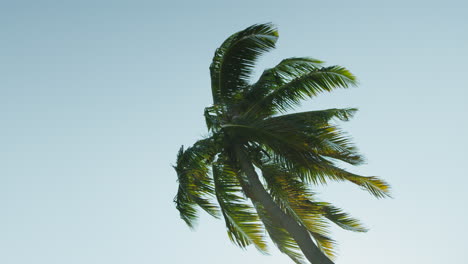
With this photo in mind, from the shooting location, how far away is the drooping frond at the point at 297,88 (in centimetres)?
1170

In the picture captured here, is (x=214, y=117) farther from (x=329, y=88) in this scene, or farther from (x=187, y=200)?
(x=329, y=88)

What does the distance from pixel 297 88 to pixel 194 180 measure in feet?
12.4

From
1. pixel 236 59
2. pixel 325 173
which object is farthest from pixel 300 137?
pixel 236 59

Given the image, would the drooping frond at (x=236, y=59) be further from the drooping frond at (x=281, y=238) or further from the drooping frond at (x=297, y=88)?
the drooping frond at (x=281, y=238)

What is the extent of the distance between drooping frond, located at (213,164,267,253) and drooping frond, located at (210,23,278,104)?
2685 millimetres

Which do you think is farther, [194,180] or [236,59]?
[236,59]

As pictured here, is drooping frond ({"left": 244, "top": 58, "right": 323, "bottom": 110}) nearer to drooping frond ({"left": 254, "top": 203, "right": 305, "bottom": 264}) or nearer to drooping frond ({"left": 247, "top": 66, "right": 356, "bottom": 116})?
drooping frond ({"left": 247, "top": 66, "right": 356, "bottom": 116})

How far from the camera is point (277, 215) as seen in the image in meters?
10.0

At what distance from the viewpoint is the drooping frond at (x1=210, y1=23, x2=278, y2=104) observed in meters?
12.3

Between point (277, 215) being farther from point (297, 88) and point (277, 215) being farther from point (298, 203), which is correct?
point (297, 88)

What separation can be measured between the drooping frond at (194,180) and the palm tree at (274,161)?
1.0 inches

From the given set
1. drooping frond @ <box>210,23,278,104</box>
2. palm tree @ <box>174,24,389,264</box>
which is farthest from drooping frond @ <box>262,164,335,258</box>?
drooping frond @ <box>210,23,278,104</box>

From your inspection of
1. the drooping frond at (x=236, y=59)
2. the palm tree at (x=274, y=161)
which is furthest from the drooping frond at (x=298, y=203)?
the drooping frond at (x=236, y=59)

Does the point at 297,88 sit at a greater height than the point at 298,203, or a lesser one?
greater
